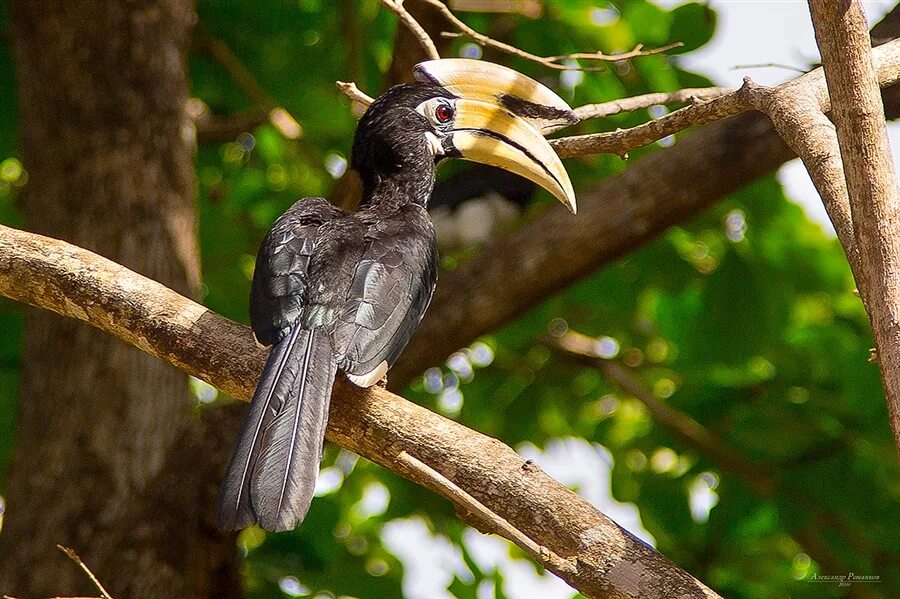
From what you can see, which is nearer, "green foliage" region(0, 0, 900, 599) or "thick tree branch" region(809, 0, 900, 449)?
"thick tree branch" region(809, 0, 900, 449)

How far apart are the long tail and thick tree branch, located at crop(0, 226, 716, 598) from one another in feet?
0.24

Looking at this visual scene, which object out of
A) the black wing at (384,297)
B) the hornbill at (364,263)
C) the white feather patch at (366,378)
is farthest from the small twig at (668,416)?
the white feather patch at (366,378)

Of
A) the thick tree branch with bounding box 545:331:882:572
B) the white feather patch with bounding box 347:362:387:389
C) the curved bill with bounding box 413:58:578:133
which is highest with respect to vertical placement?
the curved bill with bounding box 413:58:578:133

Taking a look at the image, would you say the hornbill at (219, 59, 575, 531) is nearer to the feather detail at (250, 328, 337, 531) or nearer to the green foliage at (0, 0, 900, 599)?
the feather detail at (250, 328, 337, 531)

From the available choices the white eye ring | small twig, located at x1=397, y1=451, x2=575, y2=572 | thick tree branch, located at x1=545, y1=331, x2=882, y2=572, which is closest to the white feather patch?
small twig, located at x1=397, y1=451, x2=575, y2=572

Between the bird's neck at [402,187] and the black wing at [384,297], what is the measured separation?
195mm

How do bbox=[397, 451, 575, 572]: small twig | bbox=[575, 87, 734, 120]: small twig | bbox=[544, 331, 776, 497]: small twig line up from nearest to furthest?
bbox=[397, 451, 575, 572]: small twig
bbox=[575, 87, 734, 120]: small twig
bbox=[544, 331, 776, 497]: small twig

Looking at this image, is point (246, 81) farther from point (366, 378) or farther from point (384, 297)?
point (366, 378)

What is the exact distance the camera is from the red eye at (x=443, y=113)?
3229mm

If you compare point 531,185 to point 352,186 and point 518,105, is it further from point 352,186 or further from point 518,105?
point 518,105

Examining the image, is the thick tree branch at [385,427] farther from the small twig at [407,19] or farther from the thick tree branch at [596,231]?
the thick tree branch at [596,231]

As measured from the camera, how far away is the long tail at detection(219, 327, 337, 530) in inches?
82.9

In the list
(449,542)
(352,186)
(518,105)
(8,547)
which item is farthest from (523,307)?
(8,547)

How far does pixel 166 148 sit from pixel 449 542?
1.86 meters
